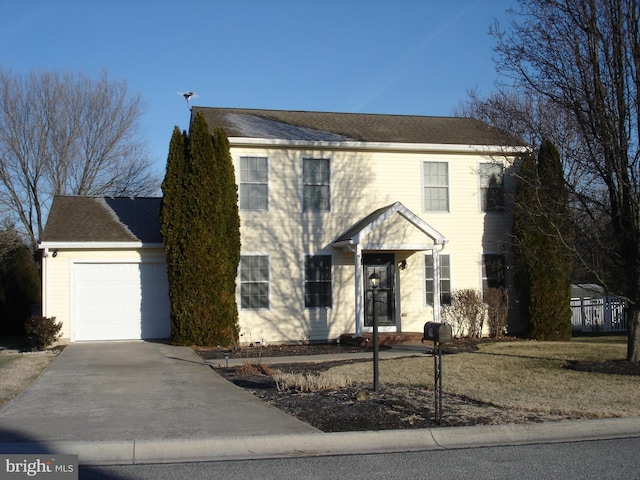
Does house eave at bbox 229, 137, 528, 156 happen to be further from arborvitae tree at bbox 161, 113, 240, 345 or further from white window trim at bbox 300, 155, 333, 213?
arborvitae tree at bbox 161, 113, 240, 345

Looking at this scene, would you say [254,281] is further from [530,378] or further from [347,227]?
[530,378]

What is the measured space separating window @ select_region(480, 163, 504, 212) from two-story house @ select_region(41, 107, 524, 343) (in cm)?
4

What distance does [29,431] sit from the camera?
25.8ft

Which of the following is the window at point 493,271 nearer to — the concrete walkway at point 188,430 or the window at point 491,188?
the window at point 491,188

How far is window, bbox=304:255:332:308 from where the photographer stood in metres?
18.9

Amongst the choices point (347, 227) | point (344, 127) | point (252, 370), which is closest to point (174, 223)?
point (347, 227)

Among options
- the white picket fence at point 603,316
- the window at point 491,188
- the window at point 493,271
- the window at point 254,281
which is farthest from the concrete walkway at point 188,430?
the white picket fence at point 603,316

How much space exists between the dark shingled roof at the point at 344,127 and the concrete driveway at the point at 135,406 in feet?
25.1

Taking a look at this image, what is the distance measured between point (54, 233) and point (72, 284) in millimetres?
1424

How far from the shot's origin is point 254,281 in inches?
731

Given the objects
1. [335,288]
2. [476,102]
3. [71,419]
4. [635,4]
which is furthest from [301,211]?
[71,419]

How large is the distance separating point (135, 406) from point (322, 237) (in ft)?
33.4

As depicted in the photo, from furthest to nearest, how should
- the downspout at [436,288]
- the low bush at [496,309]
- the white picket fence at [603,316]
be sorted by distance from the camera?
the white picket fence at [603,316] < the low bush at [496,309] < the downspout at [436,288]

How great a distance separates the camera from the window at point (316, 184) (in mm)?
19078
